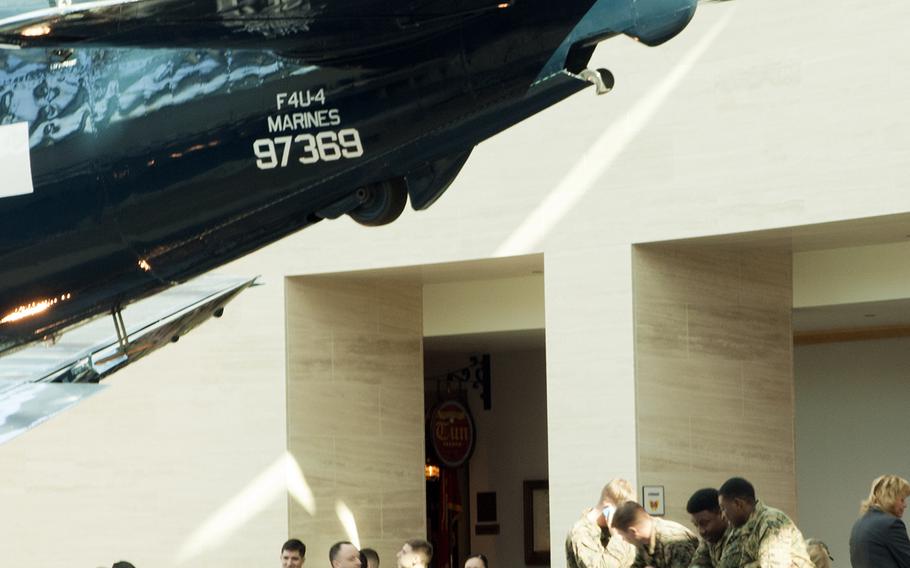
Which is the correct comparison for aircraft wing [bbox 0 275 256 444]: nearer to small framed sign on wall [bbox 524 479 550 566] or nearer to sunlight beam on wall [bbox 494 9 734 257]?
sunlight beam on wall [bbox 494 9 734 257]

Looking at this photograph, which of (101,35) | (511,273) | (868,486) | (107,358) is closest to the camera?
(101,35)

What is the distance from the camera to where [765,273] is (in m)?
14.2

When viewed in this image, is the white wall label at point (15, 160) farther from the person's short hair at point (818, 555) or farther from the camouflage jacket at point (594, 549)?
the person's short hair at point (818, 555)

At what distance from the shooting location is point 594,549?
8.99 m

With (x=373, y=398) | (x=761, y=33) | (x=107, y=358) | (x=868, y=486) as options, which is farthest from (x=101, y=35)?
(x=868, y=486)

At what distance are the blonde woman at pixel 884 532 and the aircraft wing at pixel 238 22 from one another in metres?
4.96

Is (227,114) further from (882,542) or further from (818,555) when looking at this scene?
(818,555)

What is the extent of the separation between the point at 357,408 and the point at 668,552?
7555 mm

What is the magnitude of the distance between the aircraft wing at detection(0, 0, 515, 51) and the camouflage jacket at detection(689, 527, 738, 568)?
12.9ft

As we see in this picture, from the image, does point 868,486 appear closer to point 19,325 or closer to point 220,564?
point 220,564

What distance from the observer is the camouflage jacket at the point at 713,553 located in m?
7.72

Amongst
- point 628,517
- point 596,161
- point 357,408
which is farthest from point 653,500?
point 628,517

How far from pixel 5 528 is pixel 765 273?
8.03 m

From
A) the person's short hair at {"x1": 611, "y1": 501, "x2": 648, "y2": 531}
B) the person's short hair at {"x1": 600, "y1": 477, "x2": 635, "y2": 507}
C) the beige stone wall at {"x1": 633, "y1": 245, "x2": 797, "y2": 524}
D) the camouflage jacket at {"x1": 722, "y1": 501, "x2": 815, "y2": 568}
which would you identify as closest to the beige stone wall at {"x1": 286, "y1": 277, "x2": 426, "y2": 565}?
the beige stone wall at {"x1": 633, "y1": 245, "x2": 797, "y2": 524}
